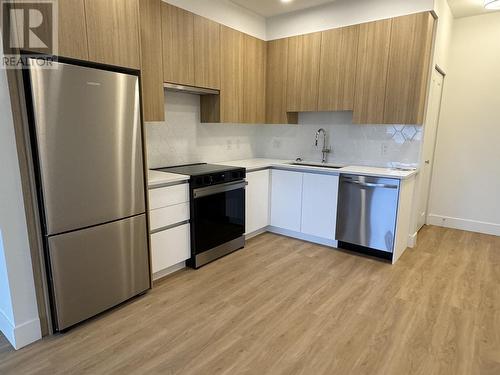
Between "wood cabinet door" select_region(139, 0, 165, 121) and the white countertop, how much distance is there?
51 centimetres

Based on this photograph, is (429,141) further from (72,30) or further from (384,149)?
(72,30)

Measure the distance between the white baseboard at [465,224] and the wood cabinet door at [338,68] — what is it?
228 centimetres

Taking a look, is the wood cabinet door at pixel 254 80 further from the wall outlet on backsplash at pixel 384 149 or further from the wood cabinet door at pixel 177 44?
the wall outlet on backsplash at pixel 384 149

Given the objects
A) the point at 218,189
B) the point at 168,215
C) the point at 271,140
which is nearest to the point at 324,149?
the point at 271,140

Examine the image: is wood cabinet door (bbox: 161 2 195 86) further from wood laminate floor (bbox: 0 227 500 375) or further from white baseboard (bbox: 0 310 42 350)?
white baseboard (bbox: 0 310 42 350)

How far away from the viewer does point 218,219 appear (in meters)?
3.15

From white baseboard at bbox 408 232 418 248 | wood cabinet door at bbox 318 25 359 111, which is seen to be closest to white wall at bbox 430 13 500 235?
white baseboard at bbox 408 232 418 248

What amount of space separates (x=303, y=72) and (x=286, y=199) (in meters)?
1.61

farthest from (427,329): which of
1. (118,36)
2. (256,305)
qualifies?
(118,36)

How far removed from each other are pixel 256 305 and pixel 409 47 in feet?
9.61

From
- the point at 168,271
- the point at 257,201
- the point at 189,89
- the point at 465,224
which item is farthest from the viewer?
the point at 465,224

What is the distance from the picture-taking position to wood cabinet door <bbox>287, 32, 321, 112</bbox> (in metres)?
3.73

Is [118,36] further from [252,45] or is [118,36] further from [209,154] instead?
[252,45]

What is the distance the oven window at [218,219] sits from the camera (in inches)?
116
